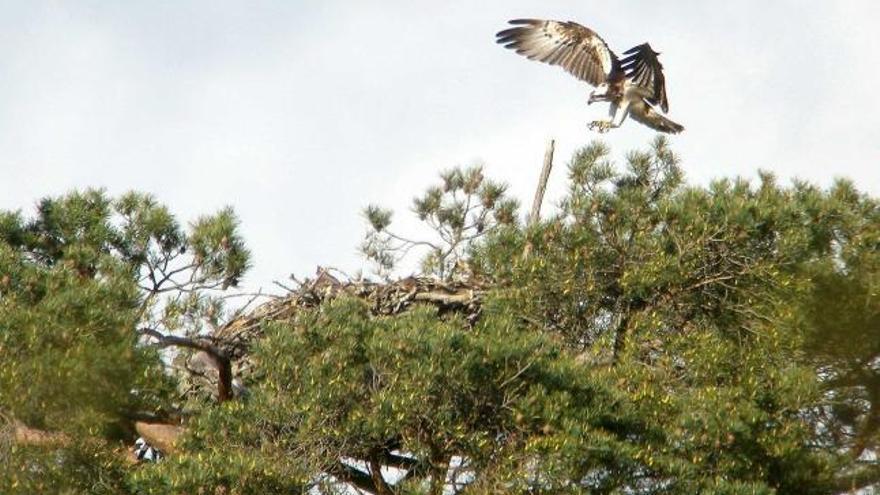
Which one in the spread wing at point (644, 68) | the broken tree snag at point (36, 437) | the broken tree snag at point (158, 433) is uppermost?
the spread wing at point (644, 68)

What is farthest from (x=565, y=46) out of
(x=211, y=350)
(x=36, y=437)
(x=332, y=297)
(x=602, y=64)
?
(x=36, y=437)

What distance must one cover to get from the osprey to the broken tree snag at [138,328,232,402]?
4.72 meters

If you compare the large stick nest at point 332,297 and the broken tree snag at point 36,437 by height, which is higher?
the large stick nest at point 332,297

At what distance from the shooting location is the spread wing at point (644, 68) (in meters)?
14.0

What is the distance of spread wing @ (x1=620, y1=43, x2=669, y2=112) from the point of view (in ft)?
46.0

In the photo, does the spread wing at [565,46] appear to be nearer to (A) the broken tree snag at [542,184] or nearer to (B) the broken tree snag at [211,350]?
(A) the broken tree snag at [542,184]

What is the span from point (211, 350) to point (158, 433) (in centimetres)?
55

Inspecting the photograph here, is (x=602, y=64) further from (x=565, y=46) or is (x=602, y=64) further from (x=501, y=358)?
(x=501, y=358)

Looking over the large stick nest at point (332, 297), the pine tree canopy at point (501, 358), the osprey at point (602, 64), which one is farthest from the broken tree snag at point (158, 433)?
the osprey at point (602, 64)

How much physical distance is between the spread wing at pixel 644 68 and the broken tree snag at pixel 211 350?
5.17 meters

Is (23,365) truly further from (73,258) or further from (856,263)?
(856,263)

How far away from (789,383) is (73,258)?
441cm

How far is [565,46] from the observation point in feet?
47.1

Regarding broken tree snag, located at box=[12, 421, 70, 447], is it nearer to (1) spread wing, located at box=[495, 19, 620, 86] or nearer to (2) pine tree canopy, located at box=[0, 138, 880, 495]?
(2) pine tree canopy, located at box=[0, 138, 880, 495]
